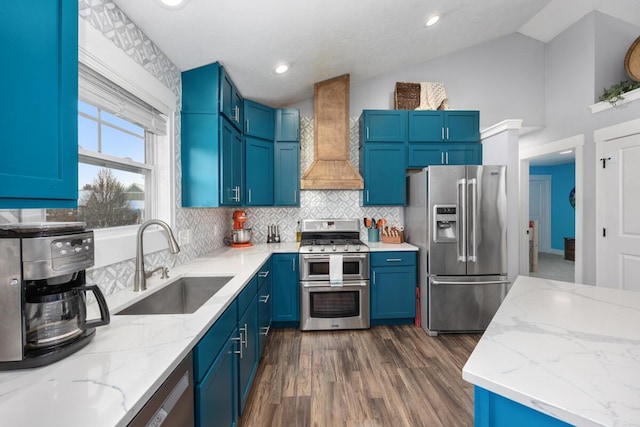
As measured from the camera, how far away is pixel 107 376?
2.35 feet

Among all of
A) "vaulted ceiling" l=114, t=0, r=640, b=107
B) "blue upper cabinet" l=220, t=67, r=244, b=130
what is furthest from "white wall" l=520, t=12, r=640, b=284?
"blue upper cabinet" l=220, t=67, r=244, b=130

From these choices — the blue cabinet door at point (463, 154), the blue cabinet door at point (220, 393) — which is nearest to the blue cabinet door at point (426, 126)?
the blue cabinet door at point (463, 154)

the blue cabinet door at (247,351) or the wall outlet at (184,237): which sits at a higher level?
the wall outlet at (184,237)

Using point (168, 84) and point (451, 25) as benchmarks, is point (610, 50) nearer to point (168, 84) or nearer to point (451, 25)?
point (451, 25)

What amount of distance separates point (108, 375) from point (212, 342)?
0.44 metres

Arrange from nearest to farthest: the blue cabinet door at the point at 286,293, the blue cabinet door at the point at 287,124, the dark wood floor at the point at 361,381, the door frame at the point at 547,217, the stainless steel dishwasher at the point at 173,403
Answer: the stainless steel dishwasher at the point at 173,403, the dark wood floor at the point at 361,381, the blue cabinet door at the point at 286,293, the blue cabinet door at the point at 287,124, the door frame at the point at 547,217

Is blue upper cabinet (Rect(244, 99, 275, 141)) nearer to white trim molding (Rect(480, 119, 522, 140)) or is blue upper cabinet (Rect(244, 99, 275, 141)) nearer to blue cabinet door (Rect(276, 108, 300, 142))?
blue cabinet door (Rect(276, 108, 300, 142))

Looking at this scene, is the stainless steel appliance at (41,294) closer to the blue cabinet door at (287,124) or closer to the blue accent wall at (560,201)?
the blue cabinet door at (287,124)

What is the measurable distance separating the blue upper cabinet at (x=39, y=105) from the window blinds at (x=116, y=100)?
61 centimetres

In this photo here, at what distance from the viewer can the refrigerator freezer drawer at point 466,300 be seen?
2.80 metres

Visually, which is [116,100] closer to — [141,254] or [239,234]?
[141,254]

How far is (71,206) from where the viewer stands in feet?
2.76

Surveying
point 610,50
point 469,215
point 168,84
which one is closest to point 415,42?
point 469,215

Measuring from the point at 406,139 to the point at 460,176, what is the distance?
Answer: 81 centimetres
